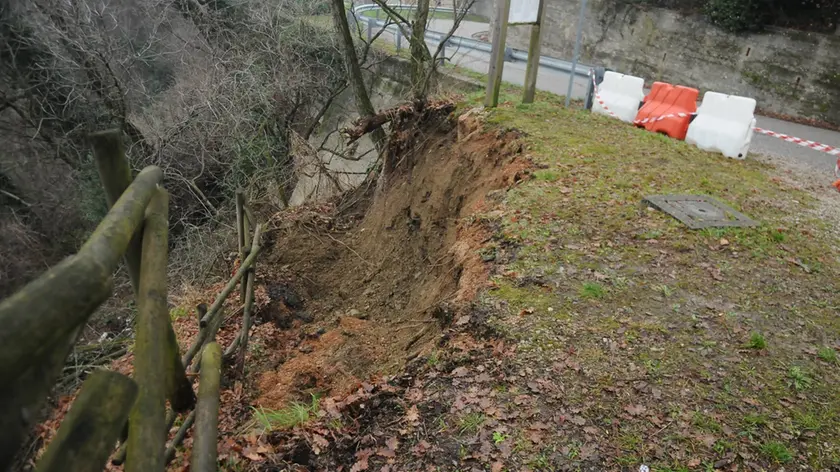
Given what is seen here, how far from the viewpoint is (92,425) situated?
1267 millimetres

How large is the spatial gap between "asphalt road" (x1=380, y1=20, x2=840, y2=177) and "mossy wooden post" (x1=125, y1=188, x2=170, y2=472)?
9.60 metres

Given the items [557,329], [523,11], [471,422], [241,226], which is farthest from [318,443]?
[523,11]

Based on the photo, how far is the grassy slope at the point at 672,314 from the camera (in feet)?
10.7

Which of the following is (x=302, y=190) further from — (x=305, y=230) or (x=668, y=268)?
(x=668, y=268)

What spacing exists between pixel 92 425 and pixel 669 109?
33.3 ft

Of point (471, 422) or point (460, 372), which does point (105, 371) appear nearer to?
point (471, 422)

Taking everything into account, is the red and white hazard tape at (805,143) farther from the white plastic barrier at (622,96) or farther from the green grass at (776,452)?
the green grass at (776,452)

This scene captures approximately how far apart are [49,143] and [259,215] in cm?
753

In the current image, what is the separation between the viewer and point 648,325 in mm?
4160

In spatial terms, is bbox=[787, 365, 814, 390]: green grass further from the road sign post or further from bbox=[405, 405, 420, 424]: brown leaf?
the road sign post

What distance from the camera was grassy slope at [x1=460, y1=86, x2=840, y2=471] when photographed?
3258mm

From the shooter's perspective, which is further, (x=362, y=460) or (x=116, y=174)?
(x=362, y=460)

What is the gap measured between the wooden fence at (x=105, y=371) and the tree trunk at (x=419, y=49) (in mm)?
10036

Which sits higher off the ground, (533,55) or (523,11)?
(523,11)
